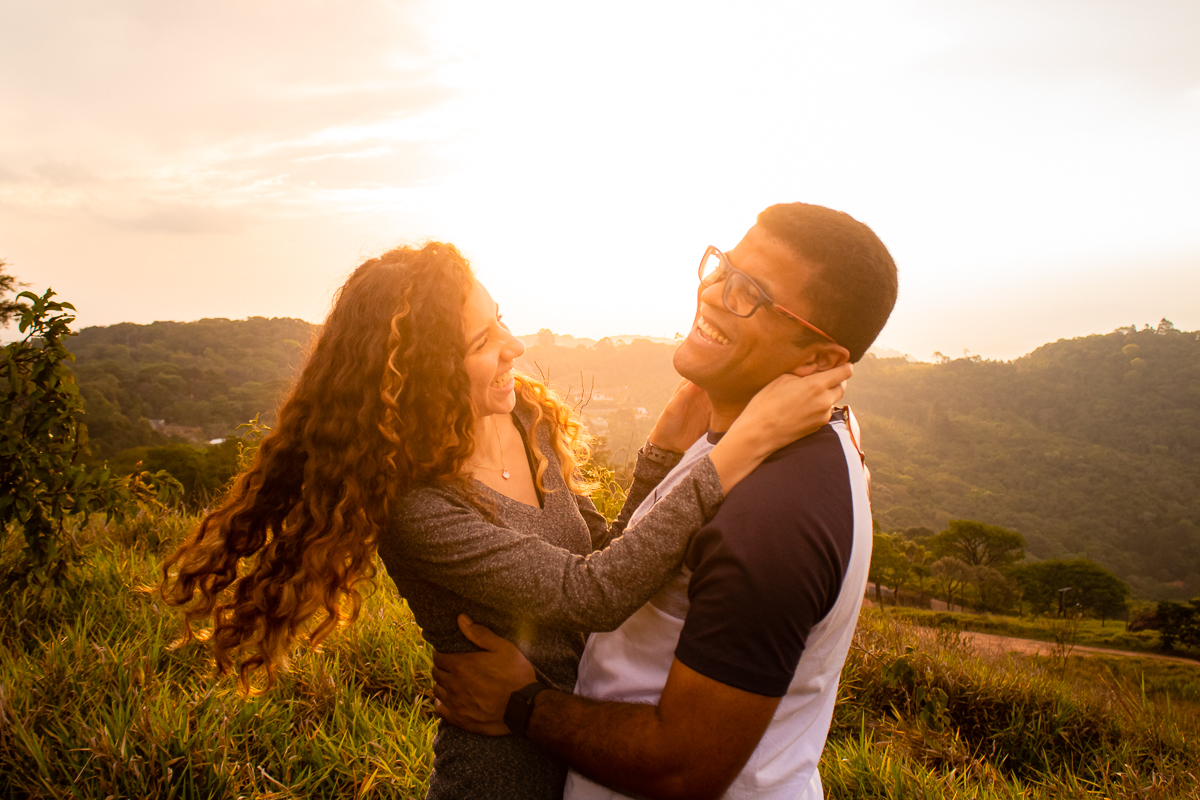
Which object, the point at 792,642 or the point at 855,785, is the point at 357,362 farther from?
the point at 855,785

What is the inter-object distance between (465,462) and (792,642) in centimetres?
112

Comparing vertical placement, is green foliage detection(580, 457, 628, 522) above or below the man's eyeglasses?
below

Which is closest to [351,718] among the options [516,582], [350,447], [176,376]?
[350,447]

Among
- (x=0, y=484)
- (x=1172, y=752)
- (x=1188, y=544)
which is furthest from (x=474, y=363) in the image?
(x=1188, y=544)

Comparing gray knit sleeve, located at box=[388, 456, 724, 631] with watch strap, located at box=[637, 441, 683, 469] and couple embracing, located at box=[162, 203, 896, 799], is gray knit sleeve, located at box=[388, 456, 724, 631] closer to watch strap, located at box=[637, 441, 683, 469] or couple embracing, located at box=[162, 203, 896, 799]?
couple embracing, located at box=[162, 203, 896, 799]

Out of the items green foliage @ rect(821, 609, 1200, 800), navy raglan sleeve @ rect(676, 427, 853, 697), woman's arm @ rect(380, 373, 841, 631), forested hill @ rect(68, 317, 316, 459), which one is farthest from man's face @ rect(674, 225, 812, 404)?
forested hill @ rect(68, 317, 316, 459)

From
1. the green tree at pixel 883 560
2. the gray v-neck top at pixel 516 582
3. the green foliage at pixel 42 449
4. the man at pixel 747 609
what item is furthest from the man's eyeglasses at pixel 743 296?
the green tree at pixel 883 560

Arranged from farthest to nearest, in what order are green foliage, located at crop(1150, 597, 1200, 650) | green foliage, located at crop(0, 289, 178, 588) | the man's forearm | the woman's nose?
1. green foliage, located at crop(1150, 597, 1200, 650)
2. green foliage, located at crop(0, 289, 178, 588)
3. the woman's nose
4. the man's forearm

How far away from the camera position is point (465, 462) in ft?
6.84

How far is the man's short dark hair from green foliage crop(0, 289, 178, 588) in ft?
14.1

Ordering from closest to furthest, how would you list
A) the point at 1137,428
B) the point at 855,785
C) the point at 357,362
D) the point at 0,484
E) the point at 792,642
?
the point at 792,642
the point at 357,362
the point at 855,785
the point at 0,484
the point at 1137,428

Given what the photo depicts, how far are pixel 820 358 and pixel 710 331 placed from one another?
30 cm

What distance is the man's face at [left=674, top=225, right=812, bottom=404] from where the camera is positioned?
177 centimetres

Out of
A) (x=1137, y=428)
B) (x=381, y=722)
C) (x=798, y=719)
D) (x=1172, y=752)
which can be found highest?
(x=798, y=719)
